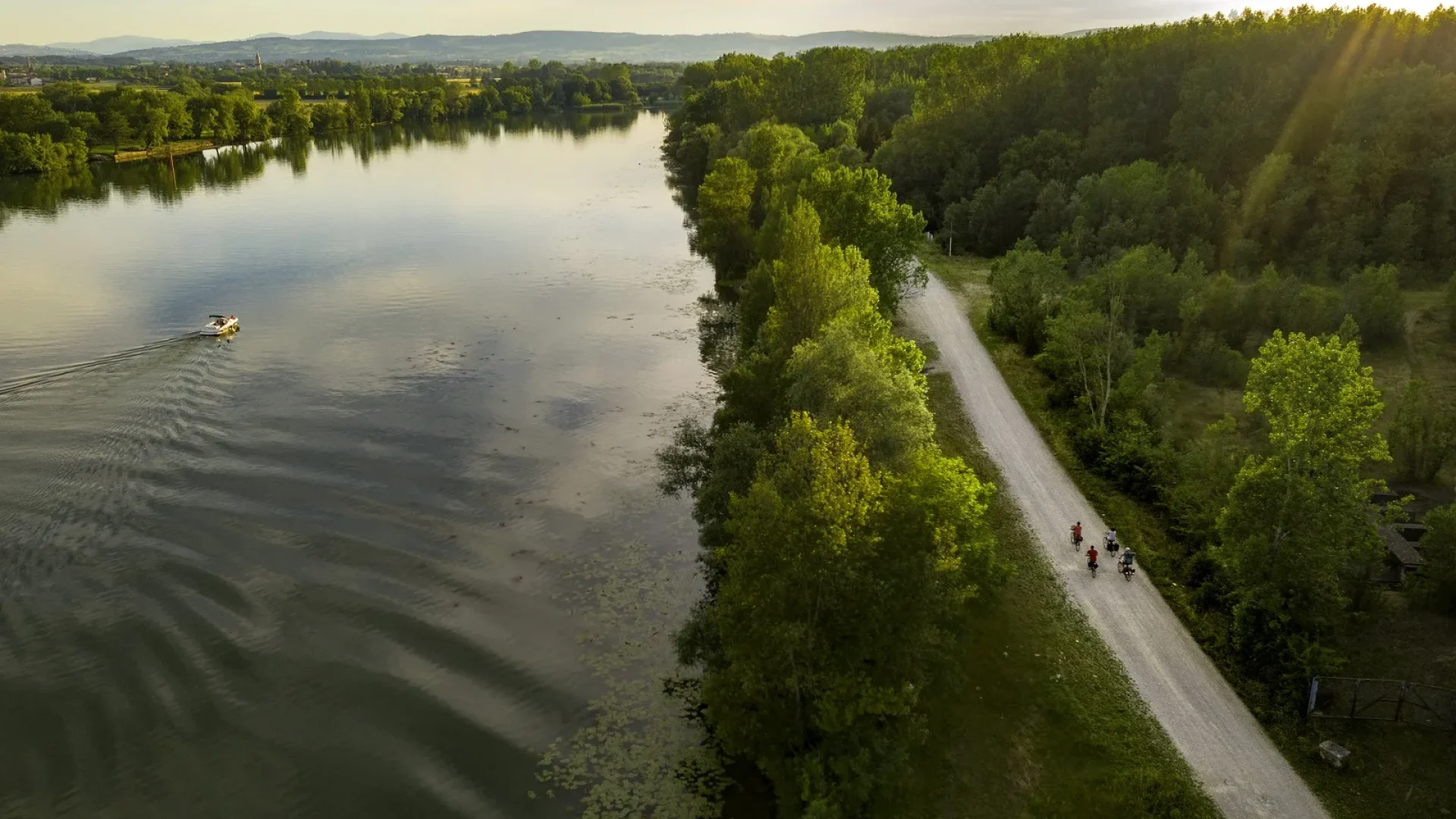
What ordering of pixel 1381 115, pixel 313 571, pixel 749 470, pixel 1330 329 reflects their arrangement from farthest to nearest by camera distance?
pixel 1381 115 → pixel 1330 329 → pixel 313 571 → pixel 749 470

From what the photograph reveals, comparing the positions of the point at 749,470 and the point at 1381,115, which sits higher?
the point at 1381,115

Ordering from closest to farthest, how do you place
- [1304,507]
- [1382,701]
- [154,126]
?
[1382,701], [1304,507], [154,126]

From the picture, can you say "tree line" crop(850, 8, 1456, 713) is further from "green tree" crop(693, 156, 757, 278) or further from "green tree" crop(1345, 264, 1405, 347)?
"green tree" crop(693, 156, 757, 278)

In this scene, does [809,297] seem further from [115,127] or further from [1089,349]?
[115,127]

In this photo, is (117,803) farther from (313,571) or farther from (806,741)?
(806,741)

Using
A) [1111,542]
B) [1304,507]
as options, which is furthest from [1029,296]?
[1304,507]

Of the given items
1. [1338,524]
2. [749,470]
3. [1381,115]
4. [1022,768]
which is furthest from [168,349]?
[1381,115]
